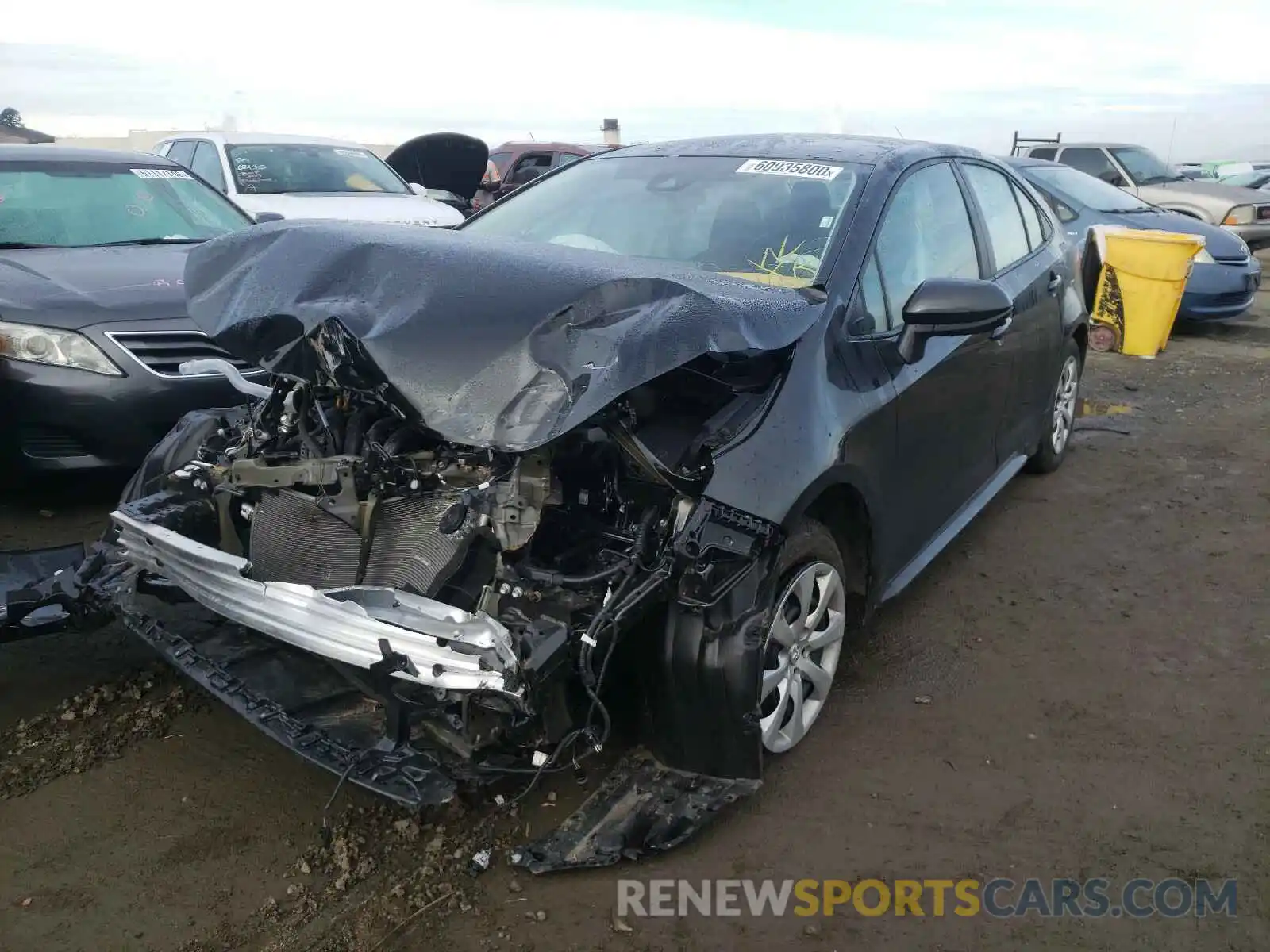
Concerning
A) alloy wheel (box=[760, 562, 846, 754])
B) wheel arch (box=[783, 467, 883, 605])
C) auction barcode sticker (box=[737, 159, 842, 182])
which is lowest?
alloy wheel (box=[760, 562, 846, 754])

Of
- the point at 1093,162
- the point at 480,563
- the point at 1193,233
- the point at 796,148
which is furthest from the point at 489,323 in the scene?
the point at 1093,162

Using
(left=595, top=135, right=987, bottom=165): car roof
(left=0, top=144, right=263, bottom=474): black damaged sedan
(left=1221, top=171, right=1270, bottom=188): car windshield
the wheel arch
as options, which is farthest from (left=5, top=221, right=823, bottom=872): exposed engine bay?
(left=1221, top=171, right=1270, bottom=188): car windshield

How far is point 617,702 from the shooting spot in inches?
108

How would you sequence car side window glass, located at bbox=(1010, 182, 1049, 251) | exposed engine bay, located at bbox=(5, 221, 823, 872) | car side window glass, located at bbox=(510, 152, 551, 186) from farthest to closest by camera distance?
car side window glass, located at bbox=(510, 152, 551, 186), car side window glass, located at bbox=(1010, 182, 1049, 251), exposed engine bay, located at bbox=(5, 221, 823, 872)

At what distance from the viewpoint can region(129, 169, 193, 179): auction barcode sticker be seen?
5895 millimetres

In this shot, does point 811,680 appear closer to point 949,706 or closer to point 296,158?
point 949,706

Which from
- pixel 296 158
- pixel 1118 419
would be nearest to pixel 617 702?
pixel 1118 419

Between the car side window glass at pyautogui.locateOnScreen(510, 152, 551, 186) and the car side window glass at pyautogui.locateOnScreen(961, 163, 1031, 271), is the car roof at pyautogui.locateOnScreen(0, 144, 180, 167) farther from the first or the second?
the car side window glass at pyautogui.locateOnScreen(510, 152, 551, 186)

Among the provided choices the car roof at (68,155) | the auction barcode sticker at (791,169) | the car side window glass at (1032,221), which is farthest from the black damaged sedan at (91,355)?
the car side window glass at (1032,221)

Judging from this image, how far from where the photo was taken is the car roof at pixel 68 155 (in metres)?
5.66

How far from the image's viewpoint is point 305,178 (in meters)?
8.73

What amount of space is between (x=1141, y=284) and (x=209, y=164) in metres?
8.63

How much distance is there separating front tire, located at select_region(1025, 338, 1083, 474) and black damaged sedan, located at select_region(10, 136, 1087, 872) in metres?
2.24

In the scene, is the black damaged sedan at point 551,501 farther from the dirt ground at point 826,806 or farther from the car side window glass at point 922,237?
the dirt ground at point 826,806
